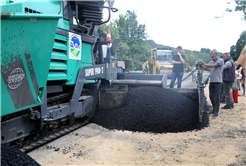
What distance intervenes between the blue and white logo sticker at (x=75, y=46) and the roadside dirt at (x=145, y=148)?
1.51m

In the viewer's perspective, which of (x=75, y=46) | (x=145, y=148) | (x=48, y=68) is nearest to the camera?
(x=48, y=68)

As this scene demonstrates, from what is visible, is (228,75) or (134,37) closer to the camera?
(228,75)

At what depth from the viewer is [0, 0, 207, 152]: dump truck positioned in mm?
1851

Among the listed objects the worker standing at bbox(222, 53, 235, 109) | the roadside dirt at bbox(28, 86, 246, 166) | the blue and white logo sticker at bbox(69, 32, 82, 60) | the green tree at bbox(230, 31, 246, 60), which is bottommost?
the roadside dirt at bbox(28, 86, 246, 166)

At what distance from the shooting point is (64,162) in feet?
8.96

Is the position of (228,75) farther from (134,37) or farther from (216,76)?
(134,37)

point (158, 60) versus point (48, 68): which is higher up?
point (158, 60)

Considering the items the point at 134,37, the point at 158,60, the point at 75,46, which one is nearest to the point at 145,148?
the point at 75,46

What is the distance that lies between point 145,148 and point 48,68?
1.97 m

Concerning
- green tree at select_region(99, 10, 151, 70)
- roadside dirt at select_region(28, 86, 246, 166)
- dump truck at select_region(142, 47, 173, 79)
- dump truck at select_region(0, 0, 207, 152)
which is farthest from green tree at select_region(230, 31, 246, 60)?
roadside dirt at select_region(28, 86, 246, 166)

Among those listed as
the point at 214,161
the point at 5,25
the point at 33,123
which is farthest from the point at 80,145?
the point at 5,25

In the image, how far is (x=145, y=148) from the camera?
10.6 ft

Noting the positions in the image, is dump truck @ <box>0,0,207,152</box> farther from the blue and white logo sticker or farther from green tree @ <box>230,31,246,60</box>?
green tree @ <box>230,31,246,60</box>

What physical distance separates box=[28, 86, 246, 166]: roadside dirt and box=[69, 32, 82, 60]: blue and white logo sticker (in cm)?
151
